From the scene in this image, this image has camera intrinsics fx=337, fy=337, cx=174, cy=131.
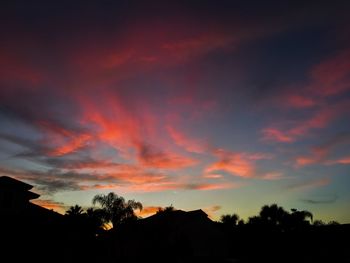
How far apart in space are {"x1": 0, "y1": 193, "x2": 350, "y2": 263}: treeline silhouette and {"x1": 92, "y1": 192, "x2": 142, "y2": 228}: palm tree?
22.5 m

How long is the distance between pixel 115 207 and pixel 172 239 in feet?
101

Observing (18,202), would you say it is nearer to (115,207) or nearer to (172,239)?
(172,239)

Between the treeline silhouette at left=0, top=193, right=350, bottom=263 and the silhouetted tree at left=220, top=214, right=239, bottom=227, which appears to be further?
the silhouetted tree at left=220, top=214, right=239, bottom=227

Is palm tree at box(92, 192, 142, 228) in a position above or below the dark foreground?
above

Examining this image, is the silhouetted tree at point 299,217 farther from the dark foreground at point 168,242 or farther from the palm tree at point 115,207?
the palm tree at point 115,207

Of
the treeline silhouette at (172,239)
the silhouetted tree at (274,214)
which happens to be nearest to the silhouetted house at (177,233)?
the treeline silhouette at (172,239)

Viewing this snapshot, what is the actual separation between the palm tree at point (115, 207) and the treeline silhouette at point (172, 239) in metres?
22.5

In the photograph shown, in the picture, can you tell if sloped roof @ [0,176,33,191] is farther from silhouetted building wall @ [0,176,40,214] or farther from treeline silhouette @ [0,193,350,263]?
treeline silhouette @ [0,193,350,263]

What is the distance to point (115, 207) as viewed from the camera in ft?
220

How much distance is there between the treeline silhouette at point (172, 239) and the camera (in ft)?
92.8

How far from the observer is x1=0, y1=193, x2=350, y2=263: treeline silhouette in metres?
28.3

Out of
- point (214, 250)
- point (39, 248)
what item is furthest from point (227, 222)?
point (39, 248)

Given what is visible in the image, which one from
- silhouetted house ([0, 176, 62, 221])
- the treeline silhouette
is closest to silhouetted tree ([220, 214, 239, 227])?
the treeline silhouette

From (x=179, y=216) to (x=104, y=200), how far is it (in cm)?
3041
